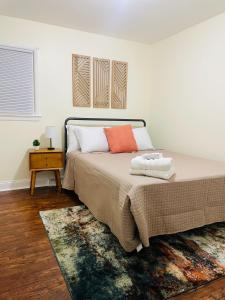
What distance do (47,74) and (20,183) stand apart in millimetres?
1680

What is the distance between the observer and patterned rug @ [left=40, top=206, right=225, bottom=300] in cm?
139

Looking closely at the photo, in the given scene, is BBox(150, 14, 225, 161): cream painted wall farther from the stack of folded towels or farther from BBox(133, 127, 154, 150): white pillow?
the stack of folded towels

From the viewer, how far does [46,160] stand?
3105 mm

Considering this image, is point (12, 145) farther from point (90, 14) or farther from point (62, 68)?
point (90, 14)

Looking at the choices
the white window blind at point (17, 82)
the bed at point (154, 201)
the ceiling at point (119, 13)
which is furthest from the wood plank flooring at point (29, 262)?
the ceiling at point (119, 13)

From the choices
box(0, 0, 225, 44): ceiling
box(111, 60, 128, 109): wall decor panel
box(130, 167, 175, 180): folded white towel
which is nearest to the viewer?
box(130, 167, 175, 180): folded white towel

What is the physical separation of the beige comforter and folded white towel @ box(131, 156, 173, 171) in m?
0.09

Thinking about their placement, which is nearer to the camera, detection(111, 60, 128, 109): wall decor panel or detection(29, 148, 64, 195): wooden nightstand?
detection(29, 148, 64, 195): wooden nightstand

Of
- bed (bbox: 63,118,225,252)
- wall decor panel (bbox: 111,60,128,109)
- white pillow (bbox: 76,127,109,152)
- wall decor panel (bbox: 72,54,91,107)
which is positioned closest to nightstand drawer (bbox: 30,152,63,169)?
white pillow (bbox: 76,127,109,152)

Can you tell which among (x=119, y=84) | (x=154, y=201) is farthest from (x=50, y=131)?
(x=154, y=201)

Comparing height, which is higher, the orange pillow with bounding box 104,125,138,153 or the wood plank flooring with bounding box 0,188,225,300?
the orange pillow with bounding box 104,125,138,153

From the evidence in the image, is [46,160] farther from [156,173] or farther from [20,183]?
[156,173]

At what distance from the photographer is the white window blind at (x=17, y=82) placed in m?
3.10

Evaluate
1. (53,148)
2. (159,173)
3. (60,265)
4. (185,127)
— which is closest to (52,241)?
(60,265)
